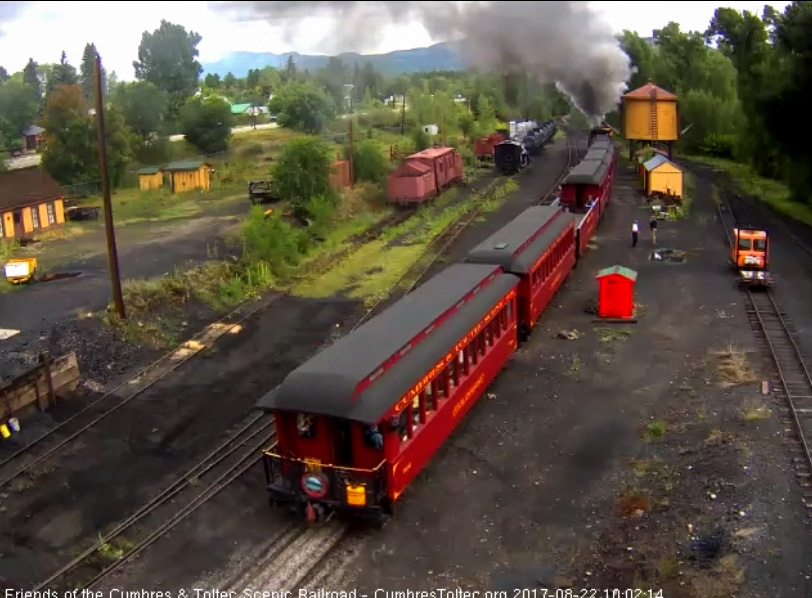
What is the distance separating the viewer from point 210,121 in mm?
63031

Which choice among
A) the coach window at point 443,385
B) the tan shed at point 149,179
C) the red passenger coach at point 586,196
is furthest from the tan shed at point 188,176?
the coach window at point 443,385

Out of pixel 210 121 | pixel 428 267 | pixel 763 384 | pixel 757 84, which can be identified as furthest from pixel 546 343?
pixel 210 121

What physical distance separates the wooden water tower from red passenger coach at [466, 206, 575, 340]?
30602 millimetres

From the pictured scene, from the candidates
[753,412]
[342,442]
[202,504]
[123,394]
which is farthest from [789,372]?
[123,394]

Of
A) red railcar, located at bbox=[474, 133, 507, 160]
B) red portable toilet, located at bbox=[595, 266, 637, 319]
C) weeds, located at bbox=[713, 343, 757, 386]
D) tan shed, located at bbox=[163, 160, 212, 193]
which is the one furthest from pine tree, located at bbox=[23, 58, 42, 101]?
weeds, located at bbox=[713, 343, 757, 386]

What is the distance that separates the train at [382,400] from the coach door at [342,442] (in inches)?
0.6

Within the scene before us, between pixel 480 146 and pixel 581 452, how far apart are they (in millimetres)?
51675

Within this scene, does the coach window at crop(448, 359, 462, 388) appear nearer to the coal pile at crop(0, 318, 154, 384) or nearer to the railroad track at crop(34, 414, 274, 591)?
the railroad track at crop(34, 414, 274, 591)

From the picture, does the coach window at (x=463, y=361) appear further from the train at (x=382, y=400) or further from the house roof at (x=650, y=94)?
Answer: the house roof at (x=650, y=94)

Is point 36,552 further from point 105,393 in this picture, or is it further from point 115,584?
point 105,393

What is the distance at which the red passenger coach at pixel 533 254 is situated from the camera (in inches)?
807

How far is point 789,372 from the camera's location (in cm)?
1894

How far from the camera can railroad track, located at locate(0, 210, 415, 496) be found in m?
15.6

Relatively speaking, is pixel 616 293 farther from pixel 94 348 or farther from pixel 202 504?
pixel 94 348
